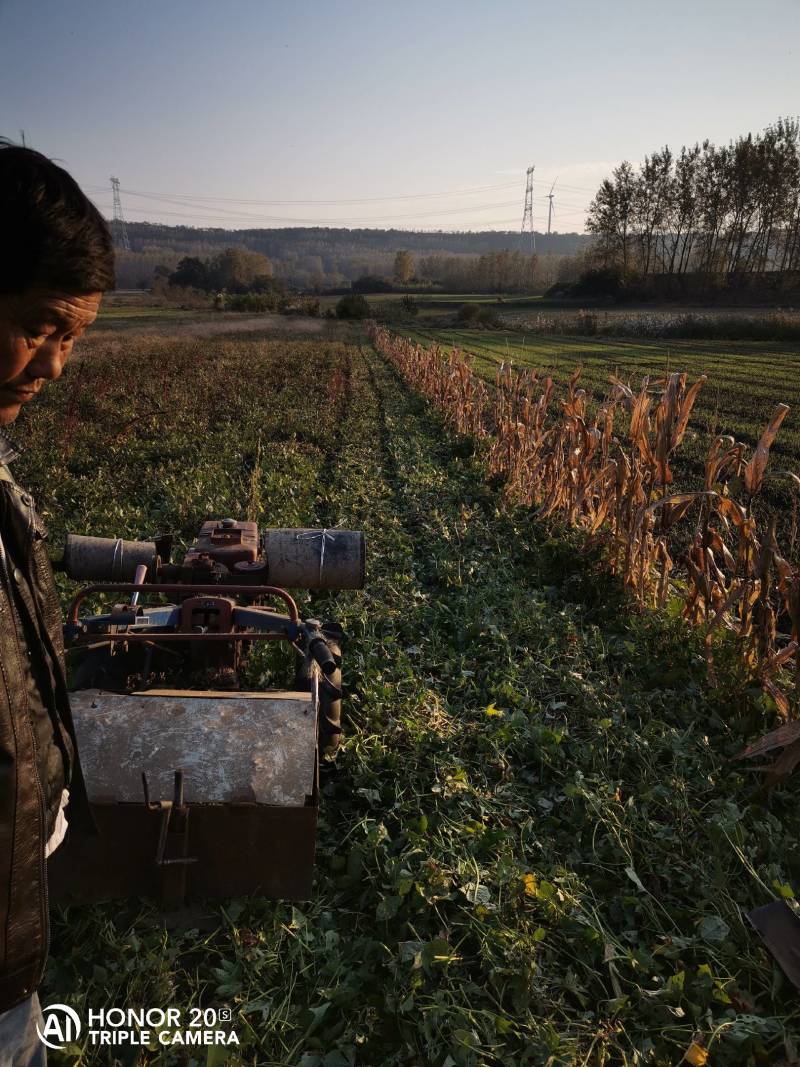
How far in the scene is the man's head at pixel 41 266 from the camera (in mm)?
1238

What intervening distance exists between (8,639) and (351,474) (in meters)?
8.63

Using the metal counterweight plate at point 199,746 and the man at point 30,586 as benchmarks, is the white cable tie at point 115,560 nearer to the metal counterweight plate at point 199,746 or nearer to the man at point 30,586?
the metal counterweight plate at point 199,746

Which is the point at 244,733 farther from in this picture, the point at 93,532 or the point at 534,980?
the point at 93,532

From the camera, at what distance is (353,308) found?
194ft

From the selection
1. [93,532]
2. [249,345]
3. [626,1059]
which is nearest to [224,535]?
[626,1059]

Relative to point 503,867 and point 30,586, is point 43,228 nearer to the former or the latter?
point 30,586

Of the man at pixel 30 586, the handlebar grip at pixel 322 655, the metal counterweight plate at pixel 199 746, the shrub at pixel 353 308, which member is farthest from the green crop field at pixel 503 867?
the shrub at pixel 353 308

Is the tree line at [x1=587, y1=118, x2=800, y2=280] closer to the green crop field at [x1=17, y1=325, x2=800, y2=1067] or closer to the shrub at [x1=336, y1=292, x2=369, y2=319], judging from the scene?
the shrub at [x1=336, y1=292, x2=369, y2=319]

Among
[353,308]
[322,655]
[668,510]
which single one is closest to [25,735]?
[322,655]

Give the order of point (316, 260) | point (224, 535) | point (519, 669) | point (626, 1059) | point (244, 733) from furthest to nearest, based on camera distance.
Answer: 1. point (316, 260)
2. point (519, 669)
3. point (224, 535)
4. point (244, 733)
5. point (626, 1059)

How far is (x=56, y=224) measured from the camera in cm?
128

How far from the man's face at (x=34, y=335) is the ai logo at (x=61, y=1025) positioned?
81.3 inches

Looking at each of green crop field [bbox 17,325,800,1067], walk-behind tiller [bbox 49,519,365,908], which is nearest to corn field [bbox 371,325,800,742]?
green crop field [bbox 17,325,800,1067]

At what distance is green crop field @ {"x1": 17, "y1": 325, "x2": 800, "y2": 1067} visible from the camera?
2385mm
